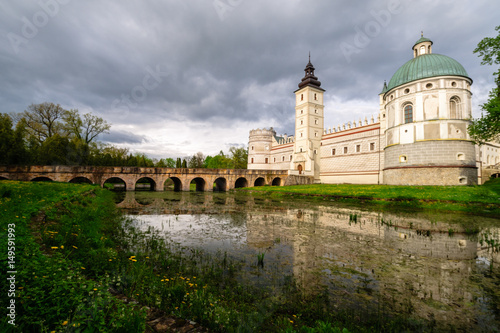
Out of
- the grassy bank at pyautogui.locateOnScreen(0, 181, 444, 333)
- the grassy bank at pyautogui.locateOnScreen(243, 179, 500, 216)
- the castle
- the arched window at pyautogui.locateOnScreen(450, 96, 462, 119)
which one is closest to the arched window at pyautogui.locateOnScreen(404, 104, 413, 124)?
the castle

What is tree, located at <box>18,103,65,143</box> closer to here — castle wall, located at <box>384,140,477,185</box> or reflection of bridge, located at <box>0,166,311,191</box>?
reflection of bridge, located at <box>0,166,311,191</box>

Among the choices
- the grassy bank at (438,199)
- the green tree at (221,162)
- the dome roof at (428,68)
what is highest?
the dome roof at (428,68)

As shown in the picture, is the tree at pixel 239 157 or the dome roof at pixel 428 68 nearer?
the dome roof at pixel 428 68

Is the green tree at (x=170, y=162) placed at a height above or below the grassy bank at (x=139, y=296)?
above

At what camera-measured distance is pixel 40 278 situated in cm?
311

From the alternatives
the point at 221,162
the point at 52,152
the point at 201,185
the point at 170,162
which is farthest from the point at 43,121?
the point at 170,162

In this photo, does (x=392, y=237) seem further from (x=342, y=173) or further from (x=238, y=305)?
(x=342, y=173)

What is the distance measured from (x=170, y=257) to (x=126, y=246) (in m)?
2.20

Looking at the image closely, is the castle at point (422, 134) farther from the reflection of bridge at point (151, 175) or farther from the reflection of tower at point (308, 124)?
the reflection of bridge at point (151, 175)

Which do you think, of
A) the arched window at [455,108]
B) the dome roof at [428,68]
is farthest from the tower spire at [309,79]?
the arched window at [455,108]

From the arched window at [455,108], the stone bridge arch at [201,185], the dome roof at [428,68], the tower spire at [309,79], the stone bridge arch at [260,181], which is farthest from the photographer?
the tower spire at [309,79]

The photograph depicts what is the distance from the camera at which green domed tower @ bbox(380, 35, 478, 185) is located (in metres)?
28.6

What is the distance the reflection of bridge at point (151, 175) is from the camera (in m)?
33.6

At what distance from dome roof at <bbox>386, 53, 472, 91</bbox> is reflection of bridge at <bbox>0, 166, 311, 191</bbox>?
24901 millimetres
